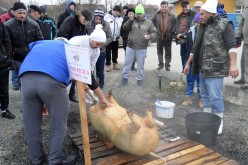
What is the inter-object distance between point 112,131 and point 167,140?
884mm

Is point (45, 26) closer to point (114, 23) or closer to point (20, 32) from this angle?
point (114, 23)

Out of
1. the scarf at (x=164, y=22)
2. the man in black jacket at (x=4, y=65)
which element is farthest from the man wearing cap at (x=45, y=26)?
the scarf at (x=164, y=22)

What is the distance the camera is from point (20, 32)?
530cm

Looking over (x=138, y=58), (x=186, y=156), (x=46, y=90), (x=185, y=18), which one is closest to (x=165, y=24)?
(x=185, y=18)

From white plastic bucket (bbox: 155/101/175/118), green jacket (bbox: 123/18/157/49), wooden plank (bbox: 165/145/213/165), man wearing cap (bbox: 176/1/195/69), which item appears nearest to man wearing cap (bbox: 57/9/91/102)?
green jacket (bbox: 123/18/157/49)

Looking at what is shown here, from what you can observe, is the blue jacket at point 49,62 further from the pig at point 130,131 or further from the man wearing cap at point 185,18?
the man wearing cap at point 185,18

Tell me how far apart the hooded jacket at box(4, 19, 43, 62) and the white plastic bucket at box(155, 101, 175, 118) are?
115 inches

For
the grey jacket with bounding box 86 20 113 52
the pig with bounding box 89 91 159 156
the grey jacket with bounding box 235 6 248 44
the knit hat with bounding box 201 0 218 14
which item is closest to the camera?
the pig with bounding box 89 91 159 156

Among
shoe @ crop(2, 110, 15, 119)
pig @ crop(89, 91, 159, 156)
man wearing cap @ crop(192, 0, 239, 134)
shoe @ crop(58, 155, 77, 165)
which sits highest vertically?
man wearing cap @ crop(192, 0, 239, 134)

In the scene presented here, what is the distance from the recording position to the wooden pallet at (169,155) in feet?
10.6

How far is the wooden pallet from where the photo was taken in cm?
322

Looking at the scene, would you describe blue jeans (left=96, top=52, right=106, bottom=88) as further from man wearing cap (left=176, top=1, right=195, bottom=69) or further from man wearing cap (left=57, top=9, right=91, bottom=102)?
man wearing cap (left=176, top=1, right=195, bottom=69)

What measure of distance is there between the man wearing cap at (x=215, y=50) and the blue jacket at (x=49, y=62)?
221cm

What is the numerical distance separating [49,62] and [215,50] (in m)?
2.49
